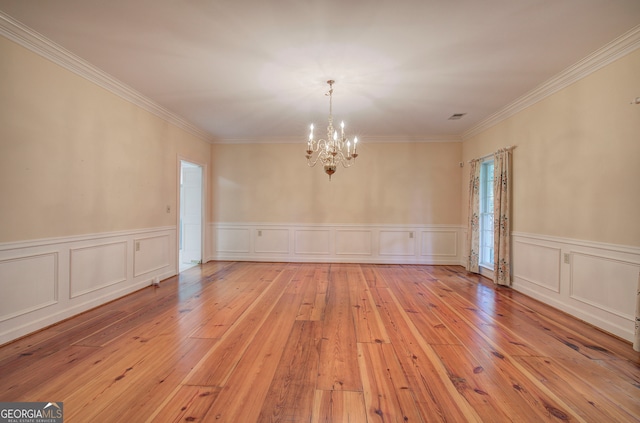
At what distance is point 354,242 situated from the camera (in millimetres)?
6438

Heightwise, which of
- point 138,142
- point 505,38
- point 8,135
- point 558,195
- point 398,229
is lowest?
point 398,229

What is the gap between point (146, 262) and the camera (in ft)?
14.5

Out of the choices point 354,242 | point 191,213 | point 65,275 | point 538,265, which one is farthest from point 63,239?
point 538,265

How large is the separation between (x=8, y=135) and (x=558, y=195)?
6106 mm

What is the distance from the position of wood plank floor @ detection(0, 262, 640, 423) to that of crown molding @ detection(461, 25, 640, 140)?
2.86m

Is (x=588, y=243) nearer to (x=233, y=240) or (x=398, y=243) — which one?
(x=398, y=243)

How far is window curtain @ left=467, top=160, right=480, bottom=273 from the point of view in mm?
5434

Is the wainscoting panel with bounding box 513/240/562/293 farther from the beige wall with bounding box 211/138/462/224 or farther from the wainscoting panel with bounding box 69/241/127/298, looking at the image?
the wainscoting panel with bounding box 69/241/127/298

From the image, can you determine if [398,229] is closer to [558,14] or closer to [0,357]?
[558,14]

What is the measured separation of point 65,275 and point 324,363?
121 inches

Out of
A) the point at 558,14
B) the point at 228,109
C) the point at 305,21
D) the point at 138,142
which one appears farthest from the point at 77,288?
the point at 558,14

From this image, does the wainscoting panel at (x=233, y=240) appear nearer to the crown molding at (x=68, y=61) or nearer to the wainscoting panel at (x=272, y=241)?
the wainscoting panel at (x=272, y=241)

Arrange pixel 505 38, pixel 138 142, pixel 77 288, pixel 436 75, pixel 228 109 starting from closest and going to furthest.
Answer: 1. pixel 505 38
2. pixel 77 288
3. pixel 436 75
4. pixel 138 142
5. pixel 228 109

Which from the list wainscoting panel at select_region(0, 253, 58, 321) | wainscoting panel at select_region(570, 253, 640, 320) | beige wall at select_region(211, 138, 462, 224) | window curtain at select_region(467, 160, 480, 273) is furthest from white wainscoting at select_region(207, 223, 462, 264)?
wainscoting panel at select_region(0, 253, 58, 321)
